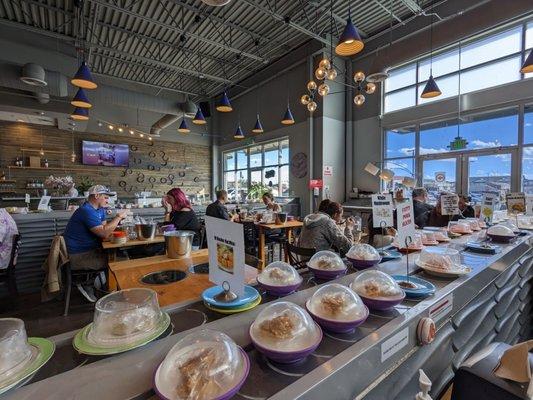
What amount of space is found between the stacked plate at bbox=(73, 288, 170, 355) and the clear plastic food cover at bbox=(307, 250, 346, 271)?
2.50 ft

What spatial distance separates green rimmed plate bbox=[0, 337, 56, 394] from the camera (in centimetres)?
63

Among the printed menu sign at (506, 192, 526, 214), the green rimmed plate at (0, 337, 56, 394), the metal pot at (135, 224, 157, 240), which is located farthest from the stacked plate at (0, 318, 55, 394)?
the printed menu sign at (506, 192, 526, 214)

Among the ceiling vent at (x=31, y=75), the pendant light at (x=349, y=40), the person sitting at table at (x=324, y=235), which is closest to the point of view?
the person sitting at table at (x=324, y=235)

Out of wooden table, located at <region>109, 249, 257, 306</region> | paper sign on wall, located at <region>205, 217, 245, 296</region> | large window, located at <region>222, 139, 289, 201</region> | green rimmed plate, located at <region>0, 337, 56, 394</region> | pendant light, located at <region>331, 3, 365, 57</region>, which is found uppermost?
pendant light, located at <region>331, 3, 365, 57</region>

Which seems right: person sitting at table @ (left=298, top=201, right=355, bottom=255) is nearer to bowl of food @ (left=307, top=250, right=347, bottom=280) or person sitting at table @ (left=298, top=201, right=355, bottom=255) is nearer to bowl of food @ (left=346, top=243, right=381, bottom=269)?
bowl of food @ (left=346, top=243, right=381, bottom=269)

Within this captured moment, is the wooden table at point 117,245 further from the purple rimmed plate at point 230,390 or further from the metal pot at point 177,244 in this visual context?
the purple rimmed plate at point 230,390

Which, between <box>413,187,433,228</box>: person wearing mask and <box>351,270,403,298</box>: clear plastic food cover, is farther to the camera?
<box>413,187,433,228</box>: person wearing mask

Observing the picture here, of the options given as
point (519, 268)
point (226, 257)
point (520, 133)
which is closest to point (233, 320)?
point (226, 257)

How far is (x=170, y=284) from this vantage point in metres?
1.54

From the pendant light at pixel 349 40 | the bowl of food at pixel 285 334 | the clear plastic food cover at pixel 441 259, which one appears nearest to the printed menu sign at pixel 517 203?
the clear plastic food cover at pixel 441 259

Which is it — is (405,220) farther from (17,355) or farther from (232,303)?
(17,355)

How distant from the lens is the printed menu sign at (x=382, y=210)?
1.71 meters

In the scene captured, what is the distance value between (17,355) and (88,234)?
9.20 ft

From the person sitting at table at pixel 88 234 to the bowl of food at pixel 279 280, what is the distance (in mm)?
2594
